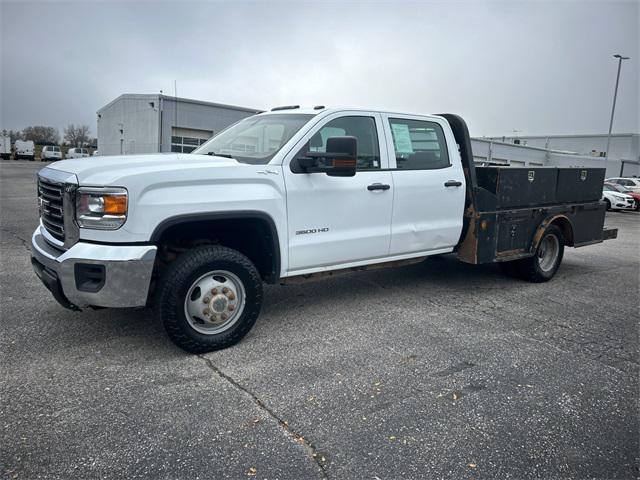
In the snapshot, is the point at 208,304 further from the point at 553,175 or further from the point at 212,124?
the point at 212,124

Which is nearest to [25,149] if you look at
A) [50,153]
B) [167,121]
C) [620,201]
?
[50,153]

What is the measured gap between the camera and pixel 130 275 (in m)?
3.64

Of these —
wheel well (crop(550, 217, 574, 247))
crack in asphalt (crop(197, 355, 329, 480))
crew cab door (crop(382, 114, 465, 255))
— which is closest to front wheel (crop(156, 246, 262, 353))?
crack in asphalt (crop(197, 355, 329, 480))

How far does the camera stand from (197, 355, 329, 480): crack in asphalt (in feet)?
9.02

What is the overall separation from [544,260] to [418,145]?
9.74ft

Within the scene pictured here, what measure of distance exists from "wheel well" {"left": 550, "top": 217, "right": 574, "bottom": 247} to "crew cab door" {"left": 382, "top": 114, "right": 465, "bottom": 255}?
2.03 meters

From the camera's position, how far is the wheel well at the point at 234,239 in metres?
4.16

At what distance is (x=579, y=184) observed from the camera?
7227mm

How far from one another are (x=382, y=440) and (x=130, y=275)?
81.3 inches

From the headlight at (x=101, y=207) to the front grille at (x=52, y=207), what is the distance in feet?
0.94

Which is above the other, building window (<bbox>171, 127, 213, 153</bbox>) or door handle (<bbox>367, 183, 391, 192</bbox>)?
building window (<bbox>171, 127, 213, 153</bbox>)

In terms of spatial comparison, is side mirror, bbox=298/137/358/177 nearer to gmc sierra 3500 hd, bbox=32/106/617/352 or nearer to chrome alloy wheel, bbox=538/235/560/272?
gmc sierra 3500 hd, bbox=32/106/617/352

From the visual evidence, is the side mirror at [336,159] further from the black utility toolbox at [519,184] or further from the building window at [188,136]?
the building window at [188,136]

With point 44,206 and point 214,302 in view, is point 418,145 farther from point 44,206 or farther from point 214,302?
point 44,206
